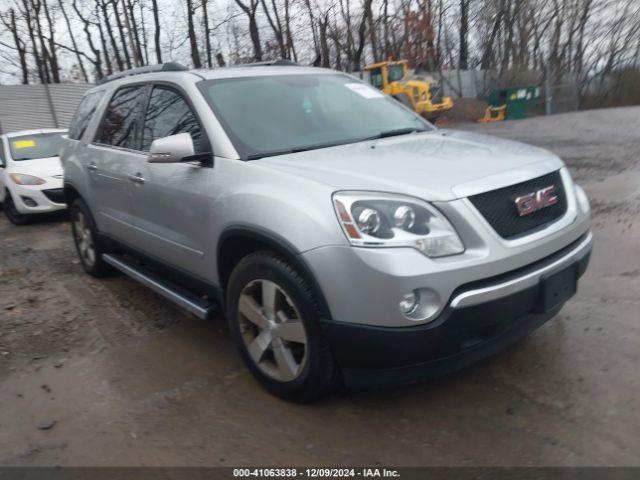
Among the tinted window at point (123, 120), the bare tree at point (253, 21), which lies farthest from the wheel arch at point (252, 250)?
the bare tree at point (253, 21)

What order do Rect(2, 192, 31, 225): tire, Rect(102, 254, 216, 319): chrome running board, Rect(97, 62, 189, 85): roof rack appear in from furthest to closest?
Rect(2, 192, 31, 225): tire, Rect(97, 62, 189, 85): roof rack, Rect(102, 254, 216, 319): chrome running board

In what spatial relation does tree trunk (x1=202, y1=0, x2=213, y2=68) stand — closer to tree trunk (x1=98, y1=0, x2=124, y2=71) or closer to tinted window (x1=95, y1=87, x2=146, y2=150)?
tree trunk (x1=98, y1=0, x2=124, y2=71)

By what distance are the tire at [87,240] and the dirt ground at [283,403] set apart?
798mm

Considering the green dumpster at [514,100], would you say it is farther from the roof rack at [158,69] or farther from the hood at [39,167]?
the roof rack at [158,69]

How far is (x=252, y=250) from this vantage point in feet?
9.95

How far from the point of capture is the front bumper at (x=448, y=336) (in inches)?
94.8

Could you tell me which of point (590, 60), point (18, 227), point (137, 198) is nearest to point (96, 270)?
point (137, 198)

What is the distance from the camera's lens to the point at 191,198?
3346 mm

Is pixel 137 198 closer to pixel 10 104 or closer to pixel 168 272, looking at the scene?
pixel 168 272

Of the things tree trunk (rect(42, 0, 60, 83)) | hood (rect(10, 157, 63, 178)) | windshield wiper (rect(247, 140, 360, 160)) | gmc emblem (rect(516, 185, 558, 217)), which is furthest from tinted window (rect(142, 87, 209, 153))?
tree trunk (rect(42, 0, 60, 83))

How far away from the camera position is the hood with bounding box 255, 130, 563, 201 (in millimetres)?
2572

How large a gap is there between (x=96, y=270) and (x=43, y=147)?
5.02 m

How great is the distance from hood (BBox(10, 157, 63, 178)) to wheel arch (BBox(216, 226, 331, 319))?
635cm

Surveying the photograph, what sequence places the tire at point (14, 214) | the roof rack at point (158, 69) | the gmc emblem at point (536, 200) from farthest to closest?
the tire at point (14, 214) → the roof rack at point (158, 69) → the gmc emblem at point (536, 200)
